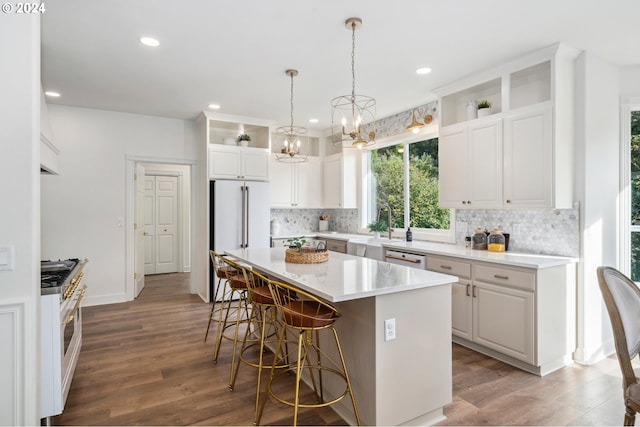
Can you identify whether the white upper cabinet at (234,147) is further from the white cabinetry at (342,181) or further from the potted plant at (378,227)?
the potted plant at (378,227)

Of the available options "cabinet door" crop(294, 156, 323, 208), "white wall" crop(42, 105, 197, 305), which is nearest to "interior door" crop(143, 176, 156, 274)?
"white wall" crop(42, 105, 197, 305)

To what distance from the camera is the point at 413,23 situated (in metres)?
2.60

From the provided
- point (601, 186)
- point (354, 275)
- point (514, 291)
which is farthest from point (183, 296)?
point (601, 186)

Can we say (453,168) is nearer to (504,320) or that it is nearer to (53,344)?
(504,320)

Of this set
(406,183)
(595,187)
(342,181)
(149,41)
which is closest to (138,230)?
(342,181)

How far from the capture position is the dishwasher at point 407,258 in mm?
3768

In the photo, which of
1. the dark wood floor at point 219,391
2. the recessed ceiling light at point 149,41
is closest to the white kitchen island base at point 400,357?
the dark wood floor at point 219,391

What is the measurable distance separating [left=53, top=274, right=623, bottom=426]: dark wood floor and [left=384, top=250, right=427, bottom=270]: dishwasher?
0.86m

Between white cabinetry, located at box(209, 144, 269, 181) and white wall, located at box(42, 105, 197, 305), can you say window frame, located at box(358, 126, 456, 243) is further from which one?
white wall, located at box(42, 105, 197, 305)

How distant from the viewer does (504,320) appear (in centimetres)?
302

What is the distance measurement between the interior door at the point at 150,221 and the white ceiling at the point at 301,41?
10.7 feet

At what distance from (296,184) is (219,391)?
12.6 feet

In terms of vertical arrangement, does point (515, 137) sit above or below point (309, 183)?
above

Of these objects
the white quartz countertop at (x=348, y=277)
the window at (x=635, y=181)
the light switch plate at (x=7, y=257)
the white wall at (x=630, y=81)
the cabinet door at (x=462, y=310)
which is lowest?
the cabinet door at (x=462, y=310)
